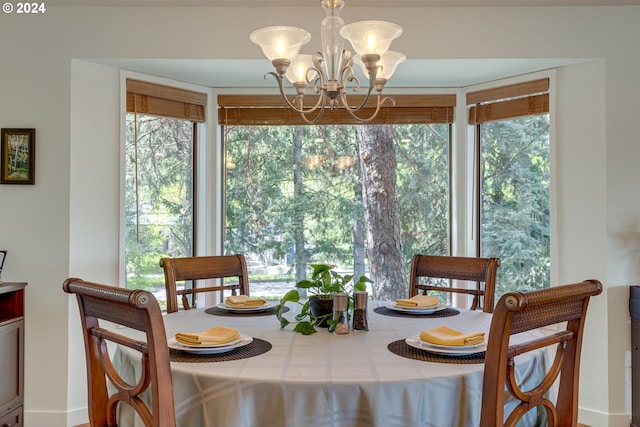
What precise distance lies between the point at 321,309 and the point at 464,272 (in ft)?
3.04

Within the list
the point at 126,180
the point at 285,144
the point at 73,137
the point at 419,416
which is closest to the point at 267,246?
the point at 285,144

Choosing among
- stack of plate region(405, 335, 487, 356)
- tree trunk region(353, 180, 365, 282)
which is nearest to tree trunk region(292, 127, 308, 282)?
tree trunk region(353, 180, 365, 282)

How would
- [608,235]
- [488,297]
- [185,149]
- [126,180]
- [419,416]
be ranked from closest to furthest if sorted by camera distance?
[419,416] < [488,297] < [608,235] < [126,180] < [185,149]

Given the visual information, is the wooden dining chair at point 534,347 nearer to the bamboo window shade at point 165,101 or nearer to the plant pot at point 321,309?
the plant pot at point 321,309

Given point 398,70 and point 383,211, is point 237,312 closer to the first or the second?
point 383,211

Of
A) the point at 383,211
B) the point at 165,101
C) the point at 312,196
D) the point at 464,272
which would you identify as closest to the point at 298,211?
the point at 312,196

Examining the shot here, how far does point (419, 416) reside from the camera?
1195 mm

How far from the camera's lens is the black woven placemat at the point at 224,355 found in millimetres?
1368

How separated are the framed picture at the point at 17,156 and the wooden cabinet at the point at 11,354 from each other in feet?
2.01

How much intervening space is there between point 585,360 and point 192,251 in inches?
102

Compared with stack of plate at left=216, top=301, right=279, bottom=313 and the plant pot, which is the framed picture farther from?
the plant pot

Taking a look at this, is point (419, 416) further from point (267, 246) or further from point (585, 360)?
point (267, 246)

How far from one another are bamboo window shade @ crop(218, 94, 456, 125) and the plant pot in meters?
1.85

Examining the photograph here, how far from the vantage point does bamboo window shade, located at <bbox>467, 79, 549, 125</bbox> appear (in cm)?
299
